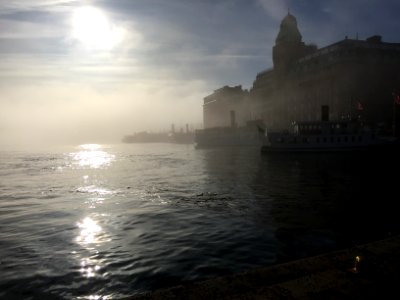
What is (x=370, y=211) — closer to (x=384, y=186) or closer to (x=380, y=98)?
(x=384, y=186)

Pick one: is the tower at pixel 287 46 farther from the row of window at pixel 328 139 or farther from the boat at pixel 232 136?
the row of window at pixel 328 139

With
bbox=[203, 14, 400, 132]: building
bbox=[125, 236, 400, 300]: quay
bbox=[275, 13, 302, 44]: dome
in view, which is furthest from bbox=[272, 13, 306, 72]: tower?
bbox=[125, 236, 400, 300]: quay

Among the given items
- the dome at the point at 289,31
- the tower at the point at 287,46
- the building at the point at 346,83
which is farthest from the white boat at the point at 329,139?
the dome at the point at 289,31

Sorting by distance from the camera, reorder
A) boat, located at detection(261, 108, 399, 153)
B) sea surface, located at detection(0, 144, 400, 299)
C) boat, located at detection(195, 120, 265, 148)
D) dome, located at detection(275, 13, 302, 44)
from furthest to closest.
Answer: dome, located at detection(275, 13, 302, 44), boat, located at detection(195, 120, 265, 148), boat, located at detection(261, 108, 399, 153), sea surface, located at detection(0, 144, 400, 299)

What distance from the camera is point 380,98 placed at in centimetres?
10775

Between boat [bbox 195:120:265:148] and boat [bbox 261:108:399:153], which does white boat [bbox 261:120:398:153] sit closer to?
boat [bbox 261:108:399:153]

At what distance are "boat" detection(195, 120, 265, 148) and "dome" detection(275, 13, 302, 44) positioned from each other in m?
43.4

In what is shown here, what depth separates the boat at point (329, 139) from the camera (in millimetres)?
69375

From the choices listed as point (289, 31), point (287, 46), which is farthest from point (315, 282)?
point (289, 31)

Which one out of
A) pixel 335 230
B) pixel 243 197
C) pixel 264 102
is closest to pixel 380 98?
pixel 264 102

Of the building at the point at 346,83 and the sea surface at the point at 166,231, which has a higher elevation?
the building at the point at 346,83

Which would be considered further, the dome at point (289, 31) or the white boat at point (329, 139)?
the dome at point (289, 31)

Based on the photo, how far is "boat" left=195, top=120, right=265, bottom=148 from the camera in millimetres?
126562

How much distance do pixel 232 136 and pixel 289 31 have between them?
179ft
